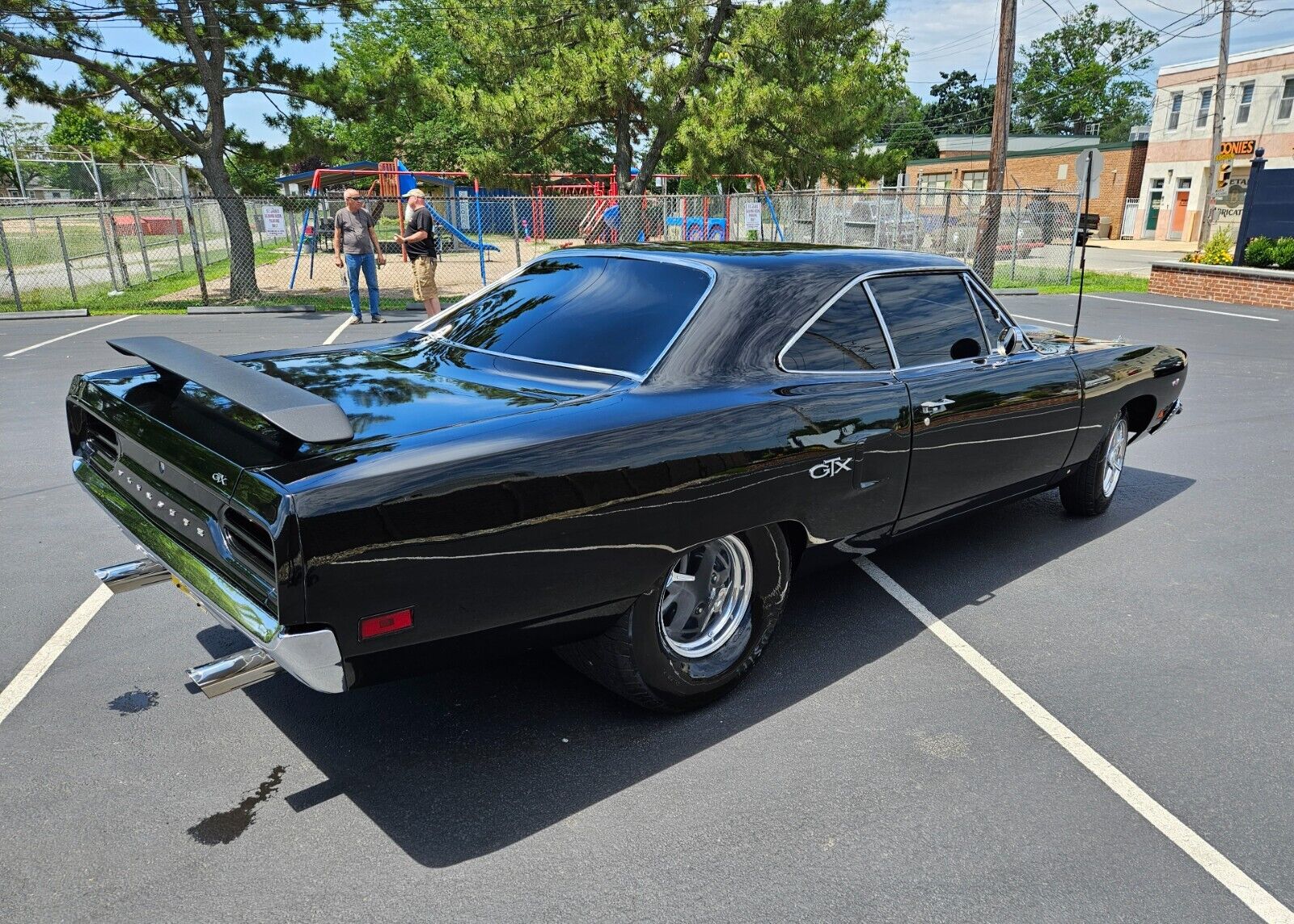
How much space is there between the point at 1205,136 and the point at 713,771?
4594 centimetres

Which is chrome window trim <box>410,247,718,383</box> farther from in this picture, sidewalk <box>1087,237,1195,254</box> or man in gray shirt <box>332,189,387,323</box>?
sidewalk <box>1087,237,1195,254</box>

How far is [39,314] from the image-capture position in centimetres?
1444

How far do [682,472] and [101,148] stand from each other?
17.4 m

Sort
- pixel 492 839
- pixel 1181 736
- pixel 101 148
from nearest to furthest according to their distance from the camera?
pixel 492 839 → pixel 1181 736 → pixel 101 148

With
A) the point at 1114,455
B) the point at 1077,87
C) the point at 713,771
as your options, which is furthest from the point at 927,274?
the point at 1077,87

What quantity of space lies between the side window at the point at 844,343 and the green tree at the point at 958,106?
100135mm

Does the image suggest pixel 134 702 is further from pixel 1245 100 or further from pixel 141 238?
pixel 1245 100

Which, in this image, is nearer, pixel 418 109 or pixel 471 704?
pixel 471 704

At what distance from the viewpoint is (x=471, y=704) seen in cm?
332

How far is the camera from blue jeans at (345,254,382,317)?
502 inches

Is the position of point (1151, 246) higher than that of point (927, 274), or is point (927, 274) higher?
point (927, 274)

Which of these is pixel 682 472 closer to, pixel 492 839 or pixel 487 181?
pixel 492 839

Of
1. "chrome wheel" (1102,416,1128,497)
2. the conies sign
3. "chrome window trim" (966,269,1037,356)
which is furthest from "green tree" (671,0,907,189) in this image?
the conies sign

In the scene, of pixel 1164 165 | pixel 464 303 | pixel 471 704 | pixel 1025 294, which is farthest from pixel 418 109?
pixel 1164 165
